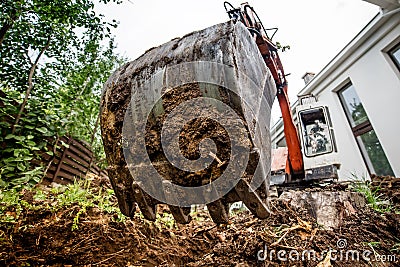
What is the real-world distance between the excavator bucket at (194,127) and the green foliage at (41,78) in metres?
2.14

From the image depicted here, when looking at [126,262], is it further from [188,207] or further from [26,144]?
[26,144]

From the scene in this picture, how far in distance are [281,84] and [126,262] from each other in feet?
7.74

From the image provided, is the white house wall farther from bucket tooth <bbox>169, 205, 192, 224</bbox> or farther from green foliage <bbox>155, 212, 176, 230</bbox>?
bucket tooth <bbox>169, 205, 192, 224</bbox>

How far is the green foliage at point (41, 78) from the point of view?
2.86 m

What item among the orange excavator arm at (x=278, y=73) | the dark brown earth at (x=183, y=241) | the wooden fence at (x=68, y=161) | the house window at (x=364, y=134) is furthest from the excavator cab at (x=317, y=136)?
the wooden fence at (x=68, y=161)

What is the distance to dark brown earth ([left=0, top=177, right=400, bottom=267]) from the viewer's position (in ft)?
4.69

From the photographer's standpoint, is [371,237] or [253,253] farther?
[371,237]

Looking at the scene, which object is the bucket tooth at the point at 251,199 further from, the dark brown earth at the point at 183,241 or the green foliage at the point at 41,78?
the green foliage at the point at 41,78

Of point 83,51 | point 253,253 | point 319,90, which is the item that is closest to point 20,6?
point 83,51

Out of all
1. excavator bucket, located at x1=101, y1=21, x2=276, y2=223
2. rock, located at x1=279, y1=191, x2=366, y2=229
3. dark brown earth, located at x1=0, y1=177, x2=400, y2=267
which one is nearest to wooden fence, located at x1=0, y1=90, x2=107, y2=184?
dark brown earth, located at x1=0, y1=177, x2=400, y2=267

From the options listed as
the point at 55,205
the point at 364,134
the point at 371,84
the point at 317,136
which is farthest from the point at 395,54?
the point at 55,205

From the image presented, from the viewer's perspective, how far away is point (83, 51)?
15.3 ft

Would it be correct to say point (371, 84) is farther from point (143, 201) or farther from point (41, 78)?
point (41, 78)

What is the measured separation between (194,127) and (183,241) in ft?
4.41
